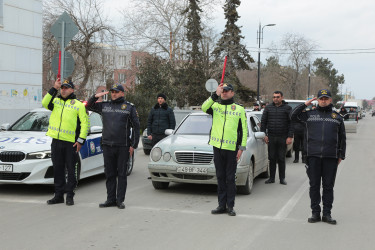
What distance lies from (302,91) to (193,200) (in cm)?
6503

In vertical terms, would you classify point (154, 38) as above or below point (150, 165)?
above

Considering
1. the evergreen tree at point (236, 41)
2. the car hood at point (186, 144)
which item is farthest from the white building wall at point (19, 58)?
the evergreen tree at point (236, 41)

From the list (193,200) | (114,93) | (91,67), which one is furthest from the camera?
(91,67)

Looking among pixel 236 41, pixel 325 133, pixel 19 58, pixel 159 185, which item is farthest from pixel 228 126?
pixel 236 41

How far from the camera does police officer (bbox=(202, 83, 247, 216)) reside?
693cm

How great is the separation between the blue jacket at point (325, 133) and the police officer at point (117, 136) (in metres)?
2.62

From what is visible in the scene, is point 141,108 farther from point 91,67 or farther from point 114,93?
point 114,93

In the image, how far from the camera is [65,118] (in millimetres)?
7406

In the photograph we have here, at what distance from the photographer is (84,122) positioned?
293 inches

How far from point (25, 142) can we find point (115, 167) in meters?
1.88

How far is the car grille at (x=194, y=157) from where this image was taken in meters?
8.20

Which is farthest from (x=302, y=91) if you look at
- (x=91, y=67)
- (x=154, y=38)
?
(x=91, y=67)

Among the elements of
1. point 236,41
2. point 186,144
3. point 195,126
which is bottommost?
point 186,144

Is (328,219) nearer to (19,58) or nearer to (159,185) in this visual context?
(159,185)
